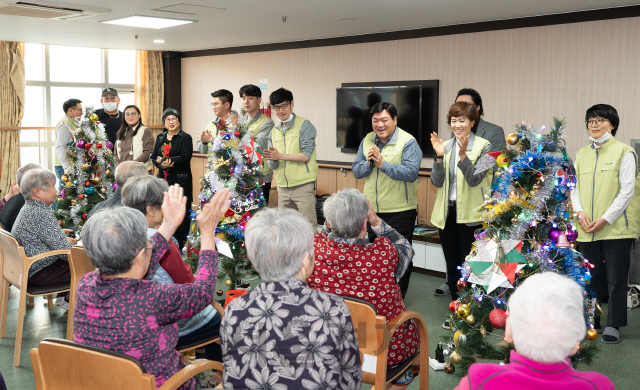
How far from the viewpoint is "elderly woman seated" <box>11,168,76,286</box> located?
11.6 ft

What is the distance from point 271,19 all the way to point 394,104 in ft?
6.11

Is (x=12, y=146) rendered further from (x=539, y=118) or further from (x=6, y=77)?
(x=539, y=118)

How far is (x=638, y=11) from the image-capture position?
16.8 feet

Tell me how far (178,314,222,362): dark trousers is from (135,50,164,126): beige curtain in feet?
24.2

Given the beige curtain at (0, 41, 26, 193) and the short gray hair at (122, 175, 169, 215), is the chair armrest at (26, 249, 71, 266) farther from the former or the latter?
the beige curtain at (0, 41, 26, 193)

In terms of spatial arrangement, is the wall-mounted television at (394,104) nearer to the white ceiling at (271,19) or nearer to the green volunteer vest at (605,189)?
the white ceiling at (271,19)

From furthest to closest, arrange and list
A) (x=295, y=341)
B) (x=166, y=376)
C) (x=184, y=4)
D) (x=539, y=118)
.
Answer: (x=539, y=118), (x=184, y=4), (x=166, y=376), (x=295, y=341)

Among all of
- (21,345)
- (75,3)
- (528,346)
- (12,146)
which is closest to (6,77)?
(12,146)

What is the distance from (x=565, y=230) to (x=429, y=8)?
Result: 3.02m

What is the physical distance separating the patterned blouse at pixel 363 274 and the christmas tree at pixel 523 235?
69 cm

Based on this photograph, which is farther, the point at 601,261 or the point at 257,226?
the point at 601,261

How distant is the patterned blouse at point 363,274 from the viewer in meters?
2.45

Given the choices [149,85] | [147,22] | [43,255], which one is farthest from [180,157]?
[149,85]

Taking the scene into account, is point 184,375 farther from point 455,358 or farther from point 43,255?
point 43,255
